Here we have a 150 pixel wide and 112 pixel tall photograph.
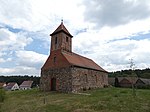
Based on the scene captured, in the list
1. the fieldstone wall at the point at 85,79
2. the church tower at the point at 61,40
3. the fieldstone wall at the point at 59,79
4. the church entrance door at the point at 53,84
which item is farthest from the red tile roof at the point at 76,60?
the church entrance door at the point at 53,84

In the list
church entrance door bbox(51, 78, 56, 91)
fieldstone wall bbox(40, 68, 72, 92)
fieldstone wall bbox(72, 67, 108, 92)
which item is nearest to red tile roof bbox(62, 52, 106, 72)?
fieldstone wall bbox(72, 67, 108, 92)

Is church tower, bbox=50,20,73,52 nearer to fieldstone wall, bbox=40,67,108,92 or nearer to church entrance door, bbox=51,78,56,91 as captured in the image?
fieldstone wall, bbox=40,67,108,92

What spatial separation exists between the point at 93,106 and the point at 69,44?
60.3 ft

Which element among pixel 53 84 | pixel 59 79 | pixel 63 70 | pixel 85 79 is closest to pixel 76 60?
pixel 85 79

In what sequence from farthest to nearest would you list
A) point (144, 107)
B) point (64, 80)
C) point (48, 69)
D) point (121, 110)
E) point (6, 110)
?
point (48, 69), point (64, 80), point (6, 110), point (144, 107), point (121, 110)

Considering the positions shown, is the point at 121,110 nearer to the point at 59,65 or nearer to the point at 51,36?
the point at 59,65

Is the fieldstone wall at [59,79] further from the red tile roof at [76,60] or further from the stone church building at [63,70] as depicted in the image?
the red tile roof at [76,60]

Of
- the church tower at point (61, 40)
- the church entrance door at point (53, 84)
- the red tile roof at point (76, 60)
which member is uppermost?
the church tower at point (61, 40)

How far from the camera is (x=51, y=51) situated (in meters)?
30.7

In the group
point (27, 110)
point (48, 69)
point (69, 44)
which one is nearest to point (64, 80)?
point (48, 69)

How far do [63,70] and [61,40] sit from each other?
5328 mm

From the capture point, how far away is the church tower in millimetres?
29491

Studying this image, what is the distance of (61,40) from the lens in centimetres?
2941

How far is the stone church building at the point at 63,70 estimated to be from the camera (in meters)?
26.8
